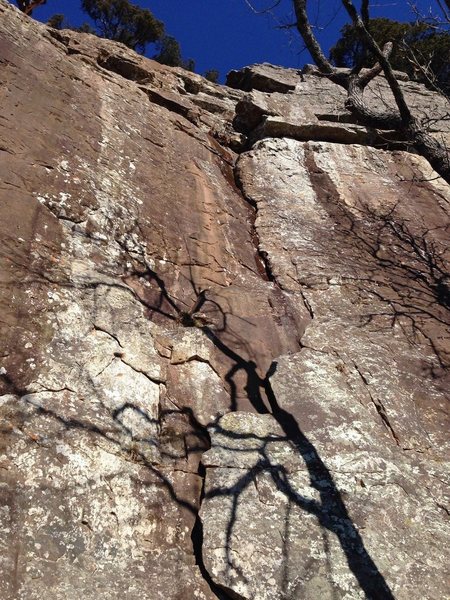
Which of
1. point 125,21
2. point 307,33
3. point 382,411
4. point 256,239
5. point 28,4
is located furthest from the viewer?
point 125,21

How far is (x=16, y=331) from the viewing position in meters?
3.51

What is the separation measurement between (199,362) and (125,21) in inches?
860

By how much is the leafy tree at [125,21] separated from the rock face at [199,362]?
53.2 ft

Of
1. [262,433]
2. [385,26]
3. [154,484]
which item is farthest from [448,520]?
[385,26]

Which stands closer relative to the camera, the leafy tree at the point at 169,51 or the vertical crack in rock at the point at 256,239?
the vertical crack in rock at the point at 256,239

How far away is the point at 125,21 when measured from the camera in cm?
2181

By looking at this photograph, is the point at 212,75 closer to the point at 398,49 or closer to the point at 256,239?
the point at 398,49

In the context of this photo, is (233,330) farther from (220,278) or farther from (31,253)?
(31,253)

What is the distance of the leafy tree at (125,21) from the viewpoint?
21.4m

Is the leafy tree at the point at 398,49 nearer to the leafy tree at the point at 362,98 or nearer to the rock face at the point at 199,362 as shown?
the leafy tree at the point at 362,98

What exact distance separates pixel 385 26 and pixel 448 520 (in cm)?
2029

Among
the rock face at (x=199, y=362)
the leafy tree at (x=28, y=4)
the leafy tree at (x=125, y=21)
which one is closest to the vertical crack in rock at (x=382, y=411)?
the rock face at (x=199, y=362)

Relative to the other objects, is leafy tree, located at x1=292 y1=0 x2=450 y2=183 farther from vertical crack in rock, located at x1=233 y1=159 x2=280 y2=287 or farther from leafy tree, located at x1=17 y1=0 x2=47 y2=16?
leafy tree, located at x1=17 y1=0 x2=47 y2=16

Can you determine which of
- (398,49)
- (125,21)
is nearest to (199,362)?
(398,49)
